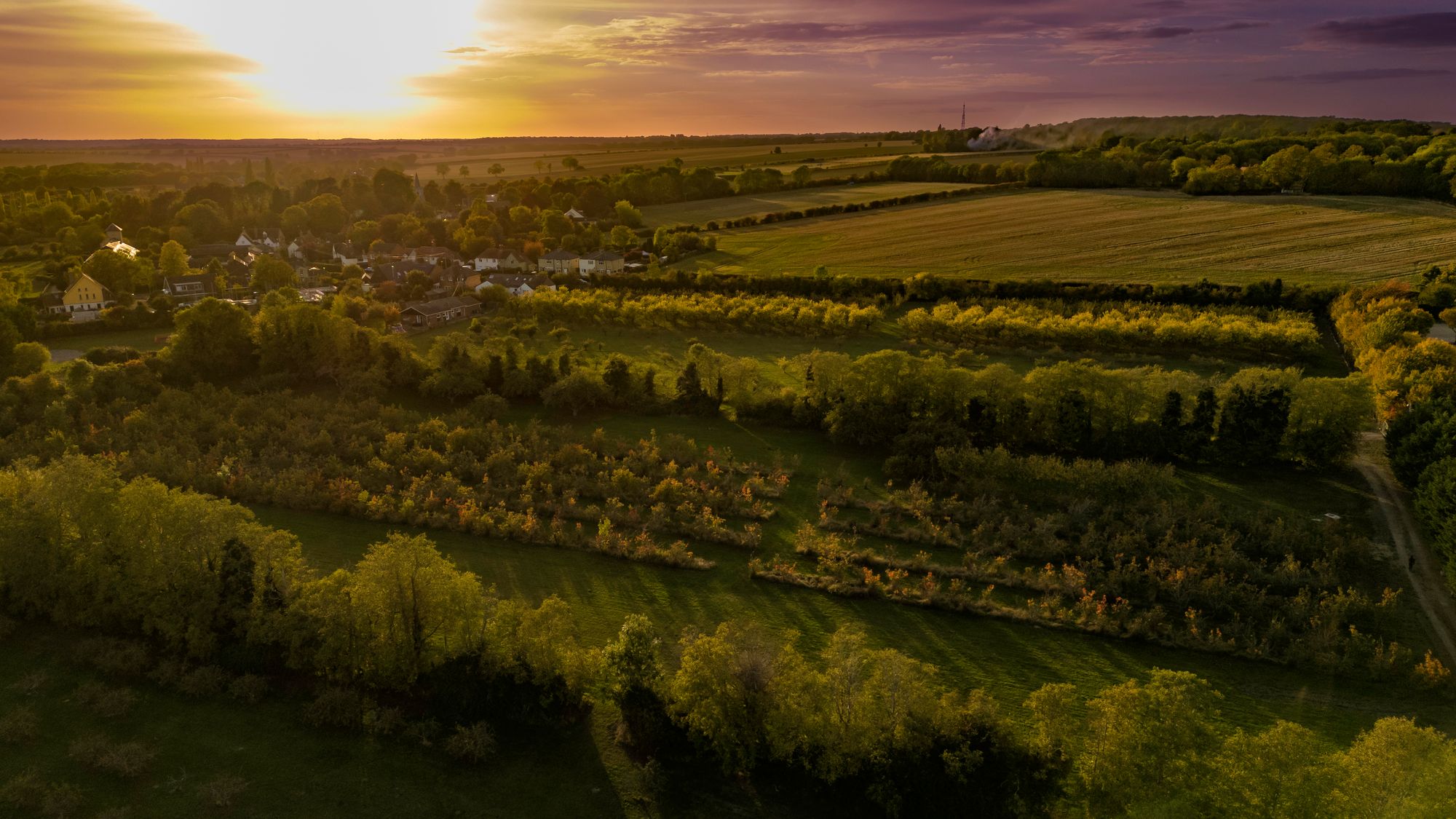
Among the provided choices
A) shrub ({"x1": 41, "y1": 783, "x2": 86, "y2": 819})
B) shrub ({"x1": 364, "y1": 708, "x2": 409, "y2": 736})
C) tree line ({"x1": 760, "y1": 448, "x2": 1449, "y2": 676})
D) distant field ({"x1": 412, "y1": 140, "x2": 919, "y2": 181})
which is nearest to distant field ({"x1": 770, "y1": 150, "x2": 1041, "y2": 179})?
distant field ({"x1": 412, "y1": 140, "x2": 919, "y2": 181})

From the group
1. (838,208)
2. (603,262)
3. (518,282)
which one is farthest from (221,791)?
(838,208)

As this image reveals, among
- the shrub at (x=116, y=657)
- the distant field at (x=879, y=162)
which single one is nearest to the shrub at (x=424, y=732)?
the shrub at (x=116, y=657)

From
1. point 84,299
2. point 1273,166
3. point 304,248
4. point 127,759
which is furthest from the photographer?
point 304,248

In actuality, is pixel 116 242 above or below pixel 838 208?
below

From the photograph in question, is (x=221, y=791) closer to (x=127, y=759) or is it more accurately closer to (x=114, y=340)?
(x=127, y=759)

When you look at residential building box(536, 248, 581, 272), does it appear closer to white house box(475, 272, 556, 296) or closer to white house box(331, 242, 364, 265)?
white house box(475, 272, 556, 296)

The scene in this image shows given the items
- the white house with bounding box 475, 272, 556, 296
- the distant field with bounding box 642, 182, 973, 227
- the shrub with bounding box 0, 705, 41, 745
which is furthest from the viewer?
the distant field with bounding box 642, 182, 973, 227
